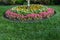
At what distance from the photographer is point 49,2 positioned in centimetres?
1211

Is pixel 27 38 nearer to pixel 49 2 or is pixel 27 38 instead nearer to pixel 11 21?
pixel 11 21

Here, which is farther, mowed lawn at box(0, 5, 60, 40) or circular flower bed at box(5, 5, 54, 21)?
circular flower bed at box(5, 5, 54, 21)

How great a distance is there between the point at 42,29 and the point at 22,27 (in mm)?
830

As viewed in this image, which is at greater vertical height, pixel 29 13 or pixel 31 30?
pixel 29 13

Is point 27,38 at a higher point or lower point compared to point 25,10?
lower

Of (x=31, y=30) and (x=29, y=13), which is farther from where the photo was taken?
(x=29, y=13)

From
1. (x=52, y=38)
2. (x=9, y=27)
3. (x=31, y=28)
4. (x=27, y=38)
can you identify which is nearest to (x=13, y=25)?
(x=9, y=27)

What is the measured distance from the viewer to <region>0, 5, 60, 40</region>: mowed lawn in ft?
24.1

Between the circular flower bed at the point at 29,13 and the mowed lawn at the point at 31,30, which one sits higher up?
the circular flower bed at the point at 29,13

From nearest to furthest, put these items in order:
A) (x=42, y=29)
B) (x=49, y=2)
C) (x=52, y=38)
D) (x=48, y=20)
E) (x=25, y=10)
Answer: (x=52, y=38) → (x=42, y=29) → (x=48, y=20) → (x=25, y=10) → (x=49, y=2)

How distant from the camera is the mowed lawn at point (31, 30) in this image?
7334mm

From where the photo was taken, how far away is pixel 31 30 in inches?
309

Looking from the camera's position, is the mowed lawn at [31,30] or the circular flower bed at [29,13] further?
the circular flower bed at [29,13]

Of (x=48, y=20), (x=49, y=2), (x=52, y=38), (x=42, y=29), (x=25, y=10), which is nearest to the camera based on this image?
(x=52, y=38)
